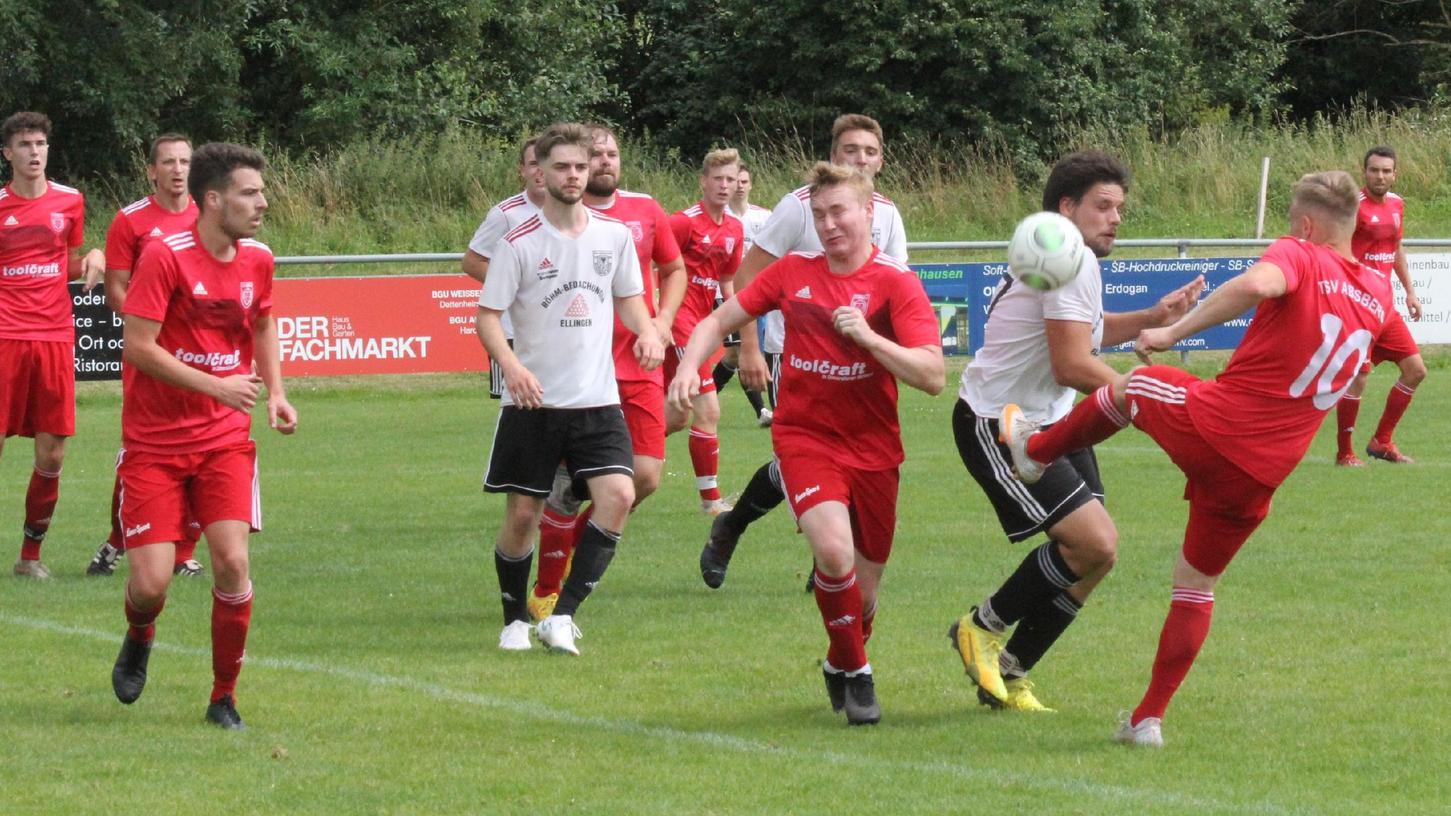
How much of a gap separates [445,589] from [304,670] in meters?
2.01

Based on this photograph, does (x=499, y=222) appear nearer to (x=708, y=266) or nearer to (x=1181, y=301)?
(x=1181, y=301)

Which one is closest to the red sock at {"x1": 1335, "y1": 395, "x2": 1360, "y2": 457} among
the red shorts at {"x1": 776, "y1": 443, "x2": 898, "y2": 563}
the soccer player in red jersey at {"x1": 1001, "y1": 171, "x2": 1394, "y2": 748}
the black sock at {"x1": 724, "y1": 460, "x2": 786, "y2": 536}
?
the black sock at {"x1": 724, "y1": 460, "x2": 786, "y2": 536}

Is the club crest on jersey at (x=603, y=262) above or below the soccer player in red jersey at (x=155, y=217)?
above

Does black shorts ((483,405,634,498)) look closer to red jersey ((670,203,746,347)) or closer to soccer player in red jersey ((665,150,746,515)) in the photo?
soccer player in red jersey ((665,150,746,515))

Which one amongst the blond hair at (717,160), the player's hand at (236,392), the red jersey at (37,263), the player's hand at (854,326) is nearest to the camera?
the player's hand at (854,326)

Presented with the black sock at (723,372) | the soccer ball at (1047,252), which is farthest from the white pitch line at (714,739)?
the black sock at (723,372)

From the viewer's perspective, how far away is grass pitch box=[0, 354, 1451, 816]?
18.8ft

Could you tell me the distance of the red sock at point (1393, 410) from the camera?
13938 millimetres

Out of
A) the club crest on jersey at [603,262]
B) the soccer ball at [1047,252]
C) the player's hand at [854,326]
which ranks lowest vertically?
the club crest on jersey at [603,262]

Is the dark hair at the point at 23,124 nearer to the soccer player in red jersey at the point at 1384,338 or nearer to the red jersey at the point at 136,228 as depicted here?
the red jersey at the point at 136,228

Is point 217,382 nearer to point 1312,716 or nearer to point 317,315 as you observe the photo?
point 1312,716

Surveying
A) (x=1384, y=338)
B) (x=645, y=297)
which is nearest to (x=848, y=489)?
(x=645, y=297)

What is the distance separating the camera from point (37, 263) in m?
10.4

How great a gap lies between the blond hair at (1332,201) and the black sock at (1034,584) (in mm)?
1429
